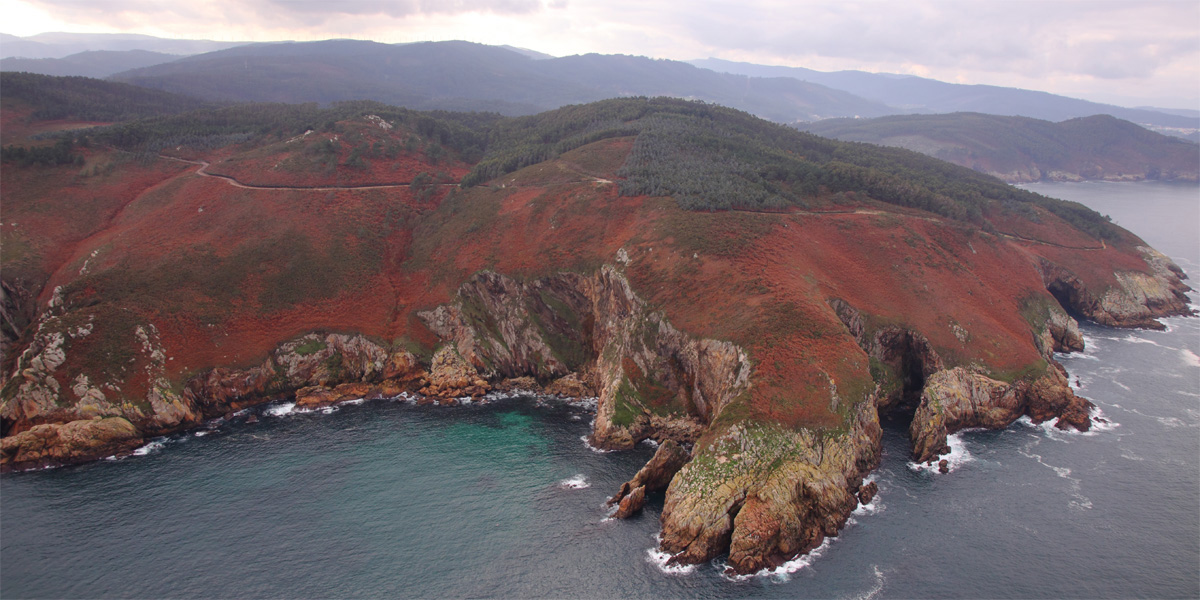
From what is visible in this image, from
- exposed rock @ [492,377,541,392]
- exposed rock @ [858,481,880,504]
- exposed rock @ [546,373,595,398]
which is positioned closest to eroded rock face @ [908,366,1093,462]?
exposed rock @ [858,481,880,504]

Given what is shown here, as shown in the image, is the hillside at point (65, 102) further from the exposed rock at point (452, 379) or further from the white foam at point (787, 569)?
the white foam at point (787, 569)

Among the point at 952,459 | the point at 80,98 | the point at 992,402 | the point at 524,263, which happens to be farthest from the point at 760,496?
the point at 80,98

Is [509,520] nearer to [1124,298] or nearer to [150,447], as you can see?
[150,447]

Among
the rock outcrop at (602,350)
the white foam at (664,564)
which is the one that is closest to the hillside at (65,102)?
the rock outcrop at (602,350)

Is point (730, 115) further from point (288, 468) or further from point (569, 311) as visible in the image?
point (288, 468)

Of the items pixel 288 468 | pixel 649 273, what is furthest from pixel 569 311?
pixel 288 468

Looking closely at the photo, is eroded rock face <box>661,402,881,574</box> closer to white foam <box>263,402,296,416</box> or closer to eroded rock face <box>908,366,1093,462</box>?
eroded rock face <box>908,366,1093,462</box>
